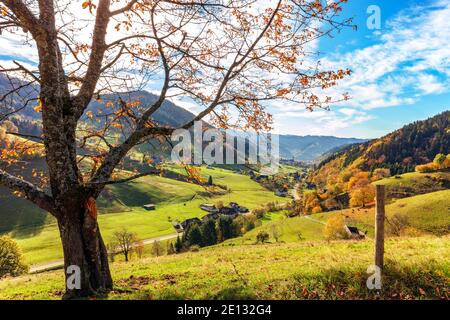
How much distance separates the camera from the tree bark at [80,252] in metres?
9.08

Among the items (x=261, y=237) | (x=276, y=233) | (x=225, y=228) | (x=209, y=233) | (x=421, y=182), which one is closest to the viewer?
(x=261, y=237)

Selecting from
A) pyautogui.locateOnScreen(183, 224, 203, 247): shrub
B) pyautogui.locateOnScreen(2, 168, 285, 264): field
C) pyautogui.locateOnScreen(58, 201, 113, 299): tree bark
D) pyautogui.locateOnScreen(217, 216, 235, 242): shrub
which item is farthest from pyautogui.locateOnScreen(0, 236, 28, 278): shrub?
pyautogui.locateOnScreen(217, 216, 235, 242): shrub

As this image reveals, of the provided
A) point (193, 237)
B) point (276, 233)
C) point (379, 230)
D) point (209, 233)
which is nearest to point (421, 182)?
point (276, 233)

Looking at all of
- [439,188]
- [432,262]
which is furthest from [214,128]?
[439,188]

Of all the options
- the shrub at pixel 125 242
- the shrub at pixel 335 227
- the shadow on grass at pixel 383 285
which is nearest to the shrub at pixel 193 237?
the shrub at pixel 125 242

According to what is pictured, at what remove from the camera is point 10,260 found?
53.3 meters

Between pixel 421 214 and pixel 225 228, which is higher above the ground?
pixel 421 214

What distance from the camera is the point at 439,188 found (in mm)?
136625

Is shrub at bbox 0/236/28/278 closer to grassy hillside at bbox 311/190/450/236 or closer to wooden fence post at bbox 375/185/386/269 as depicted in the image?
wooden fence post at bbox 375/185/386/269

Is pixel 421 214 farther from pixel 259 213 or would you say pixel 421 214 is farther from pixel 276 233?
pixel 259 213

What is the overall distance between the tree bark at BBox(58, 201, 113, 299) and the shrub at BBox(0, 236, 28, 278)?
53742 mm

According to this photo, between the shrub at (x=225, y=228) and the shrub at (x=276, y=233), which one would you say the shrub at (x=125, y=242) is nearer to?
the shrub at (x=225, y=228)

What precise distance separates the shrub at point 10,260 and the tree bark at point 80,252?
5374 cm

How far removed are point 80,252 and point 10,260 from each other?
187 feet
